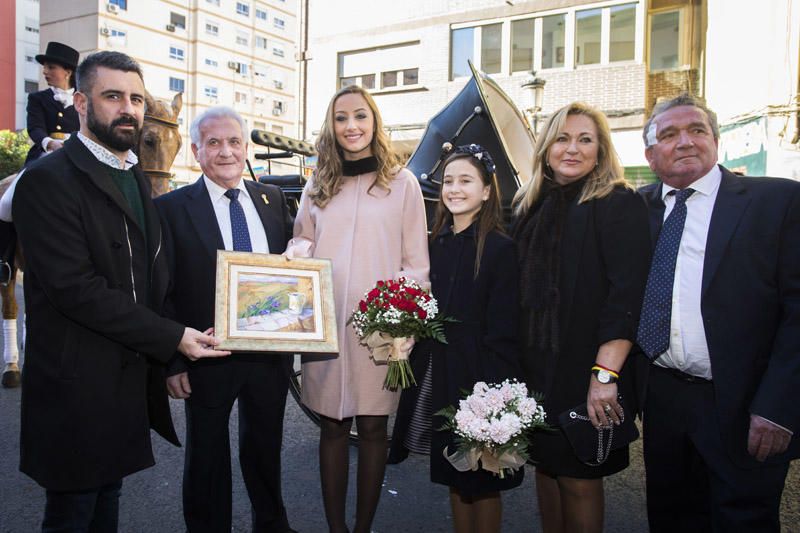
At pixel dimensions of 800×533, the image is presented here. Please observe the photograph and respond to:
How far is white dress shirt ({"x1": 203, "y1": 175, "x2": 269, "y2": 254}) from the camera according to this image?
298cm

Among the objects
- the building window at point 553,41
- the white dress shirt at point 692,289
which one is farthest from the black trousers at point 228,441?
the building window at point 553,41

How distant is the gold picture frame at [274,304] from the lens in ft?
8.25

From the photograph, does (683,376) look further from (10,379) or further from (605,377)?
(10,379)

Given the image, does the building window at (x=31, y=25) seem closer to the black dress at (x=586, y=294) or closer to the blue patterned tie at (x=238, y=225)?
the blue patterned tie at (x=238, y=225)

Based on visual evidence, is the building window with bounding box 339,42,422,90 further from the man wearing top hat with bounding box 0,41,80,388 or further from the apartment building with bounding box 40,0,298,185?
the apartment building with bounding box 40,0,298,185

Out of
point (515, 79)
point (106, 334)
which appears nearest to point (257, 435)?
point (106, 334)

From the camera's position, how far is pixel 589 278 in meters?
2.46

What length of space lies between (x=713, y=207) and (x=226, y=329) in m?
2.14

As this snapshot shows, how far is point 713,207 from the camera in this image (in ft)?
7.91

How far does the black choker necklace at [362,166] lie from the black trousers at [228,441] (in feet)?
3.52

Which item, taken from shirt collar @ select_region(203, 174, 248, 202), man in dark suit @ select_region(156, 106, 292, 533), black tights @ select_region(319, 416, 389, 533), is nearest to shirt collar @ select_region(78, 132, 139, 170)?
man in dark suit @ select_region(156, 106, 292, 533)

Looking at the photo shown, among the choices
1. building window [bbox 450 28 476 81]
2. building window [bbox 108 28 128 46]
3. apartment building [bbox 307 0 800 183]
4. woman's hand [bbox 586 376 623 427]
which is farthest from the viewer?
building window [bbox 108 28 128 46]

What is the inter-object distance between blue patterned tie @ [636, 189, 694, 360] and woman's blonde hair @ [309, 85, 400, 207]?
4.47ft

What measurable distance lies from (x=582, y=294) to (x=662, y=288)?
341mm
